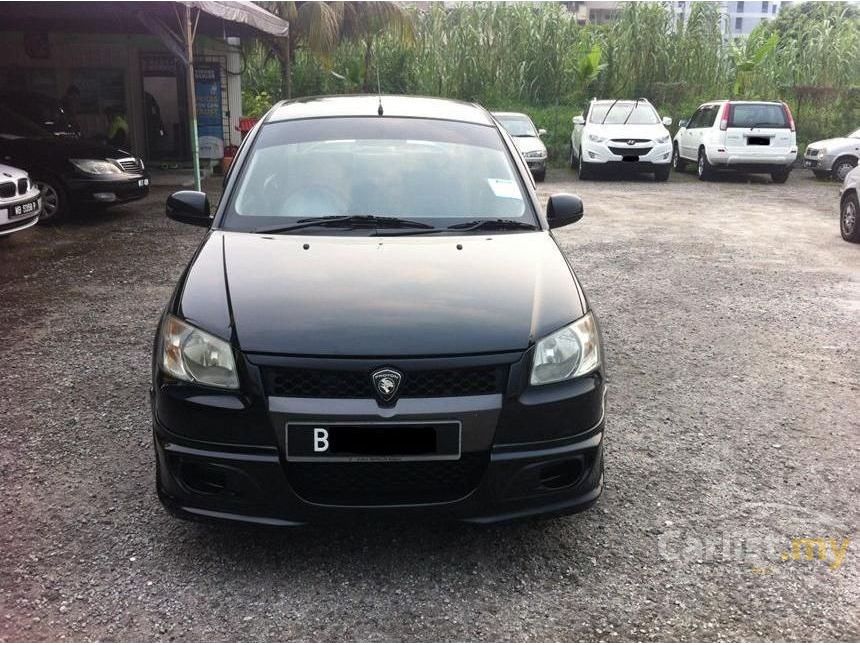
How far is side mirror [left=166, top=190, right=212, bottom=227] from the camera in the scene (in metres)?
4.07

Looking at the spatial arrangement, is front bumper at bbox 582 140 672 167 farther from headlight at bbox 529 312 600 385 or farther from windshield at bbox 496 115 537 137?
headlight at bbox 529 312 600 385

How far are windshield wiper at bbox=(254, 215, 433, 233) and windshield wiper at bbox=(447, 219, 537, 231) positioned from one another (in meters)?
0.15

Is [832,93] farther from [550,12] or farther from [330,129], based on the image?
[330,129]

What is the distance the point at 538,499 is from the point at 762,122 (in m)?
15.4

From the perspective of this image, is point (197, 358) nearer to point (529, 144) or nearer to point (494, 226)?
point (494, 226)

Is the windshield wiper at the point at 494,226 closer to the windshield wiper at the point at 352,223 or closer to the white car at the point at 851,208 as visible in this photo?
the windshield wiper at the point at 352,223

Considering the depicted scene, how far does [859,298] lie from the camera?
7.27m

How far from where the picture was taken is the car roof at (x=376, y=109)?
4457mm

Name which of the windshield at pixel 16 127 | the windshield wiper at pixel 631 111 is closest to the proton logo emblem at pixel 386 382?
the windshield at pixel 16 127

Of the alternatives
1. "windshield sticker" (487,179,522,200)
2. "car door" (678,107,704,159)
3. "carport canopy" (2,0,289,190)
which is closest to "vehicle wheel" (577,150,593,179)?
"car door" (678,107,704,159)

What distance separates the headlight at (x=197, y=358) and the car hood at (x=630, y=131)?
14.5 metres

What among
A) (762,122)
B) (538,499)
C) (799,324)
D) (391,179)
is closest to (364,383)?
(538,499)

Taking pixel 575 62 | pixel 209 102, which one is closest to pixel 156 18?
pixel 209 102

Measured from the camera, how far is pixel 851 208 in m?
9.92
